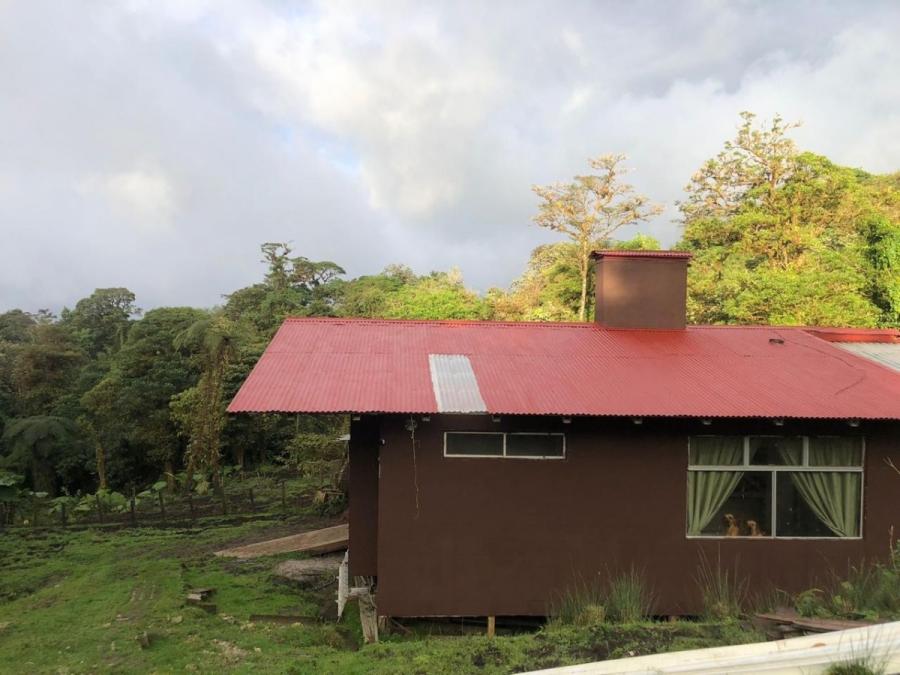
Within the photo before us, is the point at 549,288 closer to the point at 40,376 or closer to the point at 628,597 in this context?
the point at 628,597

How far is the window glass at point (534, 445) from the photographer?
7.36 metres

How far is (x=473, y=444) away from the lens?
7.35 meters

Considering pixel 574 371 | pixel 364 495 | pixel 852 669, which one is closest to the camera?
pixel 852 669

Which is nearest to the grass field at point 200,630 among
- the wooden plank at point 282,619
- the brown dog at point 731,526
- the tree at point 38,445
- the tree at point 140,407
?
the wooden plank at point 282,619

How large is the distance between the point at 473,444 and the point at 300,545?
530 cm

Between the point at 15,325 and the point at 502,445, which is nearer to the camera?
the point at 502,445

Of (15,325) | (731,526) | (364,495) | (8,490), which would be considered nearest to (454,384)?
(364,495)

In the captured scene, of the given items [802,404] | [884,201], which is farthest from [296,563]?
[884,201]

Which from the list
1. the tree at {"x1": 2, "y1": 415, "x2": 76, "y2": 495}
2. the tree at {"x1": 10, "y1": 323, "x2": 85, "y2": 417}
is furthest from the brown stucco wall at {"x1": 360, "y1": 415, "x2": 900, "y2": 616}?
the tree at {"x1": 10, "y1": 323, "x2": 85, "y2": 417}

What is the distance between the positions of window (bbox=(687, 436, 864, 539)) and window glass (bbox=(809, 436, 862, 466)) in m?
0.01

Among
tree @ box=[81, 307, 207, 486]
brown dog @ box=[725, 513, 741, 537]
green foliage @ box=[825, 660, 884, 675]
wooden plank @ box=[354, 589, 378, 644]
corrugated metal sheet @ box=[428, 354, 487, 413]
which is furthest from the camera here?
tree @ box=[81, 307, 207, 486]

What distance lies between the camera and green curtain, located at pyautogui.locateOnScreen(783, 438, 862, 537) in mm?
7473

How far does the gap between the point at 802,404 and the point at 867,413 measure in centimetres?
64

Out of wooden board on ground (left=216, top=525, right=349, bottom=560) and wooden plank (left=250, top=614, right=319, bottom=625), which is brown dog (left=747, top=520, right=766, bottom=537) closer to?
wooden plank (left=250, top=614, right=319, bottom=625)
